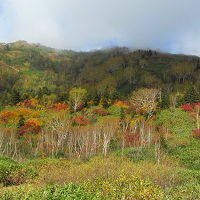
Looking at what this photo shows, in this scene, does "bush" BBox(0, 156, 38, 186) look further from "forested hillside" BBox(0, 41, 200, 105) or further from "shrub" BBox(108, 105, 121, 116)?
"forested hillside" BBox(0, 41, 200, 105)

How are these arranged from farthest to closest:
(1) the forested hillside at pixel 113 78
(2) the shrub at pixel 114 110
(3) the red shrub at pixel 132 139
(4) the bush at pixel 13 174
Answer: (1) the forested hillside at pixel 113 78, (2) the shrub at pixel 114 110, (3) the red shrub at pixel 132 139, (4) the bush at pixel 13 174

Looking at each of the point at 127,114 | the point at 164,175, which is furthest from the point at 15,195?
the point at 127,114

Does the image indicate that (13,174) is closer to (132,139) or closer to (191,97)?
(132,139)

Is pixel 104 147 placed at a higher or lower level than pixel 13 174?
lower

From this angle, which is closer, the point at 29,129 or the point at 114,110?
the point at 29,129

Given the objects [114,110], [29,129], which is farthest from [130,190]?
[114,110]

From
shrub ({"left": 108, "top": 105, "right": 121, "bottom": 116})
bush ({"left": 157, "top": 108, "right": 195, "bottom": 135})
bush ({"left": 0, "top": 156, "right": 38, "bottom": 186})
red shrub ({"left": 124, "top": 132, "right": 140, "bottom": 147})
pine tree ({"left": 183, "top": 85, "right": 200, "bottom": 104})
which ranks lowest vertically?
red shrub ({"left": 124, "top": 132, "right": 140, "bottom": 147})

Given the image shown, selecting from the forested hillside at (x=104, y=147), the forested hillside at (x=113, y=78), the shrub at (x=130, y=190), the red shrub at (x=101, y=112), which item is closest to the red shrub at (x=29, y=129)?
the forested hillside at (x=104, y=147)

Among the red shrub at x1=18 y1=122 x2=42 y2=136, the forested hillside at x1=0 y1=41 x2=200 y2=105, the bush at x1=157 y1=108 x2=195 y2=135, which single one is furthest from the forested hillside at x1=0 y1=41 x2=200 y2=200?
the forested hillside at x1=0 y1=41 x2=200 y2=105

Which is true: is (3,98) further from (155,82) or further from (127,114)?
(155,82)

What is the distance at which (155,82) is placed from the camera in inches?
4535

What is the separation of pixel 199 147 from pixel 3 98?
3069 inches

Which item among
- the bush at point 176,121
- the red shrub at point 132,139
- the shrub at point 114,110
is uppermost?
the shrub at point 114,110

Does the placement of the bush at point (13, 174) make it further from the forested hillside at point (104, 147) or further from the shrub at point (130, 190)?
the shrub at point (130, 190)
